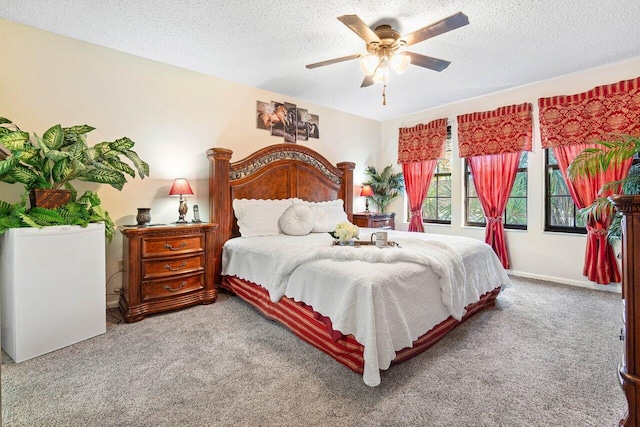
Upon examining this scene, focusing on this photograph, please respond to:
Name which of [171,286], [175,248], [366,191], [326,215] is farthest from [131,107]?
[366,191]

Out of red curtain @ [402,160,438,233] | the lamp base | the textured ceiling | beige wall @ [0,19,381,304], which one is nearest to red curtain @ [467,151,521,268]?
red curtain @ [402,160,438,233]

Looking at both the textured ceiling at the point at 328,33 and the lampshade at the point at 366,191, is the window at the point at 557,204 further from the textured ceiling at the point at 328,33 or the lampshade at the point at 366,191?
the lampshade at the point at 366,191

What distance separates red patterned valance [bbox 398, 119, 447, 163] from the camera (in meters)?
5.01

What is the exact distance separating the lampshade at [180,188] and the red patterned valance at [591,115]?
14.5 feet

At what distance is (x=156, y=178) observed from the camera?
11.2 ft

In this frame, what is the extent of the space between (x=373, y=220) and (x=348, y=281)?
308cm

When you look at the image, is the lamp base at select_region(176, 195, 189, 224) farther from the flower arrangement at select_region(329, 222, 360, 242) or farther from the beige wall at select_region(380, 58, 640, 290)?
the beige wall at select_region(380, 58, 640, 290)

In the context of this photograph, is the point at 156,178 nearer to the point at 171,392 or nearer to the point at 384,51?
the point at 171,392

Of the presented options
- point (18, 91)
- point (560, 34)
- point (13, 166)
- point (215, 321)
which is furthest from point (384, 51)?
point (18, 91)

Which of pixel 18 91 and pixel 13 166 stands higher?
pixel 18 91

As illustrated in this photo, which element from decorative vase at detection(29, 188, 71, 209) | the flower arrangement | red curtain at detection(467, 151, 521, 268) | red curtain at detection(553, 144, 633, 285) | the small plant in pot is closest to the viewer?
the small plant in pot

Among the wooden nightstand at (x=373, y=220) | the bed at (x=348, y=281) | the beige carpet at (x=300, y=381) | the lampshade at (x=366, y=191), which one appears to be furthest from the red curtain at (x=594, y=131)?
the lampshade at (x=366, y=191)

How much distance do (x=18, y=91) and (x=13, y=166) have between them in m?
0.95

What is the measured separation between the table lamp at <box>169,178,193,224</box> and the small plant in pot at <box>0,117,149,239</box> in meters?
0.53
